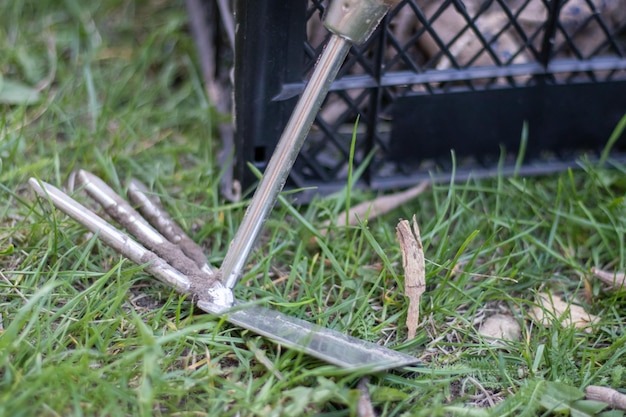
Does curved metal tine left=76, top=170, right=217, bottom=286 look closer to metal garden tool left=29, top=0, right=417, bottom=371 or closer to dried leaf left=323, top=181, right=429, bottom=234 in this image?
metal garden tool left=29, top=0, right=417, bottom=371

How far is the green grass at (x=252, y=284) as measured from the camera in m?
1.22

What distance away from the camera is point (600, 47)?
1.83 m

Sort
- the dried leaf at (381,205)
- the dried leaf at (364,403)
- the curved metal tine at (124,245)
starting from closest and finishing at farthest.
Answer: the dried leaf at (364,403) → the curved metal tine at (124,245) → the dried leaf at (381,205)

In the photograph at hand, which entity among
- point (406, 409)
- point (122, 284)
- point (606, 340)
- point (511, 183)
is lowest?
point (606, 340)

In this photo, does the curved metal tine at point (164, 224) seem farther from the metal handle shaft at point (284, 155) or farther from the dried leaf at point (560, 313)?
the dried leaf at point (560, 313)

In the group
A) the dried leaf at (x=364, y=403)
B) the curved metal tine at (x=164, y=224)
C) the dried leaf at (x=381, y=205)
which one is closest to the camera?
the dried leaf at (x=364, y=403)

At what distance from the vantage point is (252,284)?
154cm

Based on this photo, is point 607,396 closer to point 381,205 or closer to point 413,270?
point 413,270

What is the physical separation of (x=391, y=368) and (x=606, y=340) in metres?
0.49

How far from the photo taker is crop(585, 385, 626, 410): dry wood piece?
1.27 metres

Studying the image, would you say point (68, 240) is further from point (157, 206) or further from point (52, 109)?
point (52, 109)

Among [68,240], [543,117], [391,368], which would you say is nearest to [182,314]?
[68,240]

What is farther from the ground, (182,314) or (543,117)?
(182,314)

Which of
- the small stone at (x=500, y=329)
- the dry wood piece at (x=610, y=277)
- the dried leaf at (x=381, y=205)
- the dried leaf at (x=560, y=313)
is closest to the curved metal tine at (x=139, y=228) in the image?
the dried leaf at (x=381, y=205)
